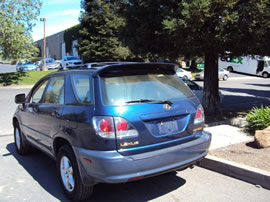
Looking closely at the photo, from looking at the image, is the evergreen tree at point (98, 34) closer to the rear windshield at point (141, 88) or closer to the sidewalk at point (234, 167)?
the sidewalk at point (234, 167)

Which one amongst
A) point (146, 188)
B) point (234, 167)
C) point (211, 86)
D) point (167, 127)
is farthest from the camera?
point (211, 86)

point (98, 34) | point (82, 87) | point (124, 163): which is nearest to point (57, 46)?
point (98, 34)

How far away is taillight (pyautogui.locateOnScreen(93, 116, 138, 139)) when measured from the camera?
318 centimetres

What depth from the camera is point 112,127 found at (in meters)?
3.19

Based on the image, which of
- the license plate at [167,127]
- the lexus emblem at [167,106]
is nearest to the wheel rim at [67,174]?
the license plate at [167,127]

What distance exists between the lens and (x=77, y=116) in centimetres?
349

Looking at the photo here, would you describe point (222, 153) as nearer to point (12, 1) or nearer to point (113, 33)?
point (12, 1)

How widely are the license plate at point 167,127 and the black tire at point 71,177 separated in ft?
3.80

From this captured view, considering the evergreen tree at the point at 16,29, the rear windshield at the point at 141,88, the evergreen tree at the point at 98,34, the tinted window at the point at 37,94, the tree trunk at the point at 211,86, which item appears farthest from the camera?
the evergreen tree at the point at 98,34

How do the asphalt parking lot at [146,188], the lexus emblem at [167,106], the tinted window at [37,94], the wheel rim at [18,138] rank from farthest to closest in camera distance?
the wheel rim at [18,138] < the tinted window at [37,94] < the asphalt parking lot at [146,188] < the lexus emblem at [167,106]

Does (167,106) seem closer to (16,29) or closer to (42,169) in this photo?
(42,169)

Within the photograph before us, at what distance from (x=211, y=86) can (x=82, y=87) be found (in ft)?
18.2

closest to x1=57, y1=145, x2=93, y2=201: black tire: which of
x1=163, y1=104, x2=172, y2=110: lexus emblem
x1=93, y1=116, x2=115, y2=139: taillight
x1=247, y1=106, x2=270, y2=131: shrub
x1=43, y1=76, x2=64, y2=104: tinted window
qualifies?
x1=93, y1=116, x2=115, y2=139: taillight

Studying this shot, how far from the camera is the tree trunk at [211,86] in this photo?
27.0 feet
